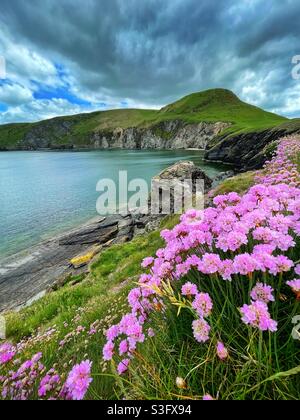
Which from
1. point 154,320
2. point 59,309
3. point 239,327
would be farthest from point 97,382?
point 59,309

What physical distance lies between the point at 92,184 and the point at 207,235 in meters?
51.1

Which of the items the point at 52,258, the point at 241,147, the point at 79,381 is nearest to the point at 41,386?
the point at 79,381

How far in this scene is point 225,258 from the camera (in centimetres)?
264

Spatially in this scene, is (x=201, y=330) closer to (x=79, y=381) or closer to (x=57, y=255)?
(x=79, y=381)

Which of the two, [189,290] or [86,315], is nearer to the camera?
[189,290]

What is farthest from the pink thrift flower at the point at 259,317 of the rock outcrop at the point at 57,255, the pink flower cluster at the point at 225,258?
the rock outcrop at the point at 57,255

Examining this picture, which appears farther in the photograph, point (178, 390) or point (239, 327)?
point (239, 327)

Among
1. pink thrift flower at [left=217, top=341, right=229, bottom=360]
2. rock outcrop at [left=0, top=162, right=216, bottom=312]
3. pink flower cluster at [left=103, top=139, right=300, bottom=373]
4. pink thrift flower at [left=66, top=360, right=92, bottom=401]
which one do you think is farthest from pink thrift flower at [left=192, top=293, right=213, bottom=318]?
rock outcrop at [left=0, top=162, right=216, bottom=312]

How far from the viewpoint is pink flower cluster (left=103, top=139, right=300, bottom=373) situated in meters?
1.95

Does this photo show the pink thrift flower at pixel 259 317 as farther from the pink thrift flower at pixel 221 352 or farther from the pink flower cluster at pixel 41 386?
the pink flower cluster at pixel 41 386

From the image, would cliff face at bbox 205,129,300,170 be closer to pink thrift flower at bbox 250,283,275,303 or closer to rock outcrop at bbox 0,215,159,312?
rock outcrop at bbox 0,215,159,312

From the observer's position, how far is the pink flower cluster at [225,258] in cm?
195
